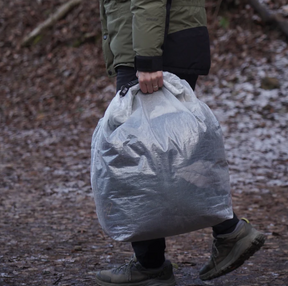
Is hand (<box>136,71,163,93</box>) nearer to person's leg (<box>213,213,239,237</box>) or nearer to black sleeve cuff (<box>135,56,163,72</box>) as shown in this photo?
black sleeve cuff (<box>135,56,163,72</box>)

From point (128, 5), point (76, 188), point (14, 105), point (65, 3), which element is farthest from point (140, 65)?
point (65, 3)

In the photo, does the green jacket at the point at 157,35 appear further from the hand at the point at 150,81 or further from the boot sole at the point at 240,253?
the boot sole at the point at 240,253

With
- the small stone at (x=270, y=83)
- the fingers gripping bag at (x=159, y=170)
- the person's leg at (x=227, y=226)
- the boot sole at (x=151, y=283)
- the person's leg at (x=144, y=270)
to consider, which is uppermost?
the fingers gripping bag at (x=159, y=170)

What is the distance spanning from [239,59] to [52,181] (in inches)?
181

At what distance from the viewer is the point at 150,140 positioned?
2.32 meters

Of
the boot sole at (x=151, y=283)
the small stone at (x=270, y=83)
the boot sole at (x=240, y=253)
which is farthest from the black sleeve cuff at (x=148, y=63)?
the small stone at (x=270, y=83)

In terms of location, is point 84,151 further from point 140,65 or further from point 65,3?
point 65,3

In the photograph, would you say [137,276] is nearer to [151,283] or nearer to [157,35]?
[151,283]

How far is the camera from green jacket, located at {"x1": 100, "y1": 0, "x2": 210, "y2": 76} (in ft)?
7.85

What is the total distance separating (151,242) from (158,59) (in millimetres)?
968

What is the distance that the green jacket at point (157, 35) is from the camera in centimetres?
239

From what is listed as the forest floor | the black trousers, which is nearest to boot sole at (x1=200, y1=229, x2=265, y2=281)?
the black trousers

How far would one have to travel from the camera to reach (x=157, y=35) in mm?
2410

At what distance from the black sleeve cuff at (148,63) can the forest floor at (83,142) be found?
126 centimetres
